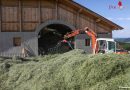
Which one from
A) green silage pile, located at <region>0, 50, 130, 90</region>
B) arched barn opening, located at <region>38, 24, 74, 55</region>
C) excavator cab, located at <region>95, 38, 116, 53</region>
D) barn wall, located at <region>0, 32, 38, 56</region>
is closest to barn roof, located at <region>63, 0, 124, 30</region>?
arched barn opening, located at <region>38, 24, 74, 55</region>

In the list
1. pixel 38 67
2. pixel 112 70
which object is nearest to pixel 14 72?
pixel 38 67

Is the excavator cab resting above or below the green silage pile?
above

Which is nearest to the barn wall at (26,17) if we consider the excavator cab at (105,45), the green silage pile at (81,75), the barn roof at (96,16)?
the barn roof at (96,16)

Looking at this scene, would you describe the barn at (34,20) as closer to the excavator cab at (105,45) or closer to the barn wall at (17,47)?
the barn wall at (17,47)

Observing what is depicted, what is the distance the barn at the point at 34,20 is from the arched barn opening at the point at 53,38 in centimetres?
61

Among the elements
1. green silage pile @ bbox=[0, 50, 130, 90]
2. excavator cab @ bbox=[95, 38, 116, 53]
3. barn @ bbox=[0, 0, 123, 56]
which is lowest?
green silage pile @ bbox=[0, 50, 130, 90]

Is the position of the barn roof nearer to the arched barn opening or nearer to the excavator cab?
the arched barn opening

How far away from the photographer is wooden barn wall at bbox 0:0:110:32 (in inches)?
1197

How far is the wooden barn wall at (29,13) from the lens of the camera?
30.4m

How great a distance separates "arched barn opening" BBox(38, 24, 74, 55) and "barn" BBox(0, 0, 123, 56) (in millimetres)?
614

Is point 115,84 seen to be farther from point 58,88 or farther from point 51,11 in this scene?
point 51,11

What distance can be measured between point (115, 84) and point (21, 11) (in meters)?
21.6

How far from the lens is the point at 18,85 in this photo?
12.8 metres

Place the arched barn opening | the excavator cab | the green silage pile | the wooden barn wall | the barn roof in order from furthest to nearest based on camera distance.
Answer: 1. the arched barn opening
2. the barn roof
3. the wooden barn wall
4. the excavator cab
5. the green silage pile
